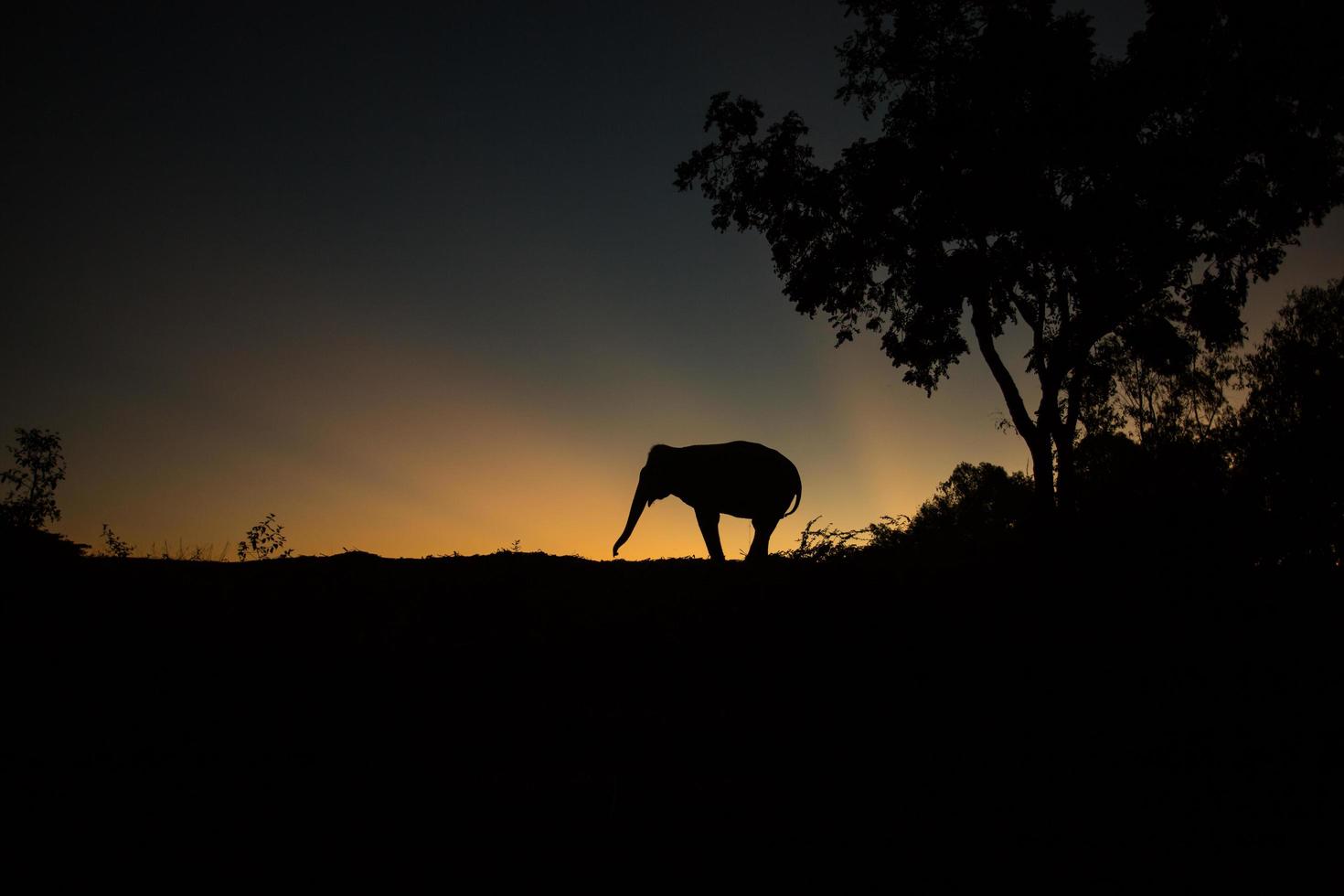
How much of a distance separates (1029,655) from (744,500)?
9270mm

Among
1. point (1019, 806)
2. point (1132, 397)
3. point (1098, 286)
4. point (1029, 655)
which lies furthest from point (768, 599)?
point (1132, 397)

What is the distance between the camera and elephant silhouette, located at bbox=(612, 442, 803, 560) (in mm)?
14703

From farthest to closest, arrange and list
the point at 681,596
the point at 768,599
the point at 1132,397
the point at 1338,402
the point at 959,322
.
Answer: the point at 1132,397
the point at 959,322
the point at 1338,402
the point at 681,596
the point at 768,599

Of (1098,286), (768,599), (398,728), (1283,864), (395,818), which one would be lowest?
(1283,864)

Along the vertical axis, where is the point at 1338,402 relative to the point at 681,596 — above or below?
above

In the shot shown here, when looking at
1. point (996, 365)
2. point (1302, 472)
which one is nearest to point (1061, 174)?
point (996, 365)

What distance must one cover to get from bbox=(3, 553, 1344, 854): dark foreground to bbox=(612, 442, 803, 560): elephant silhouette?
743 centimetres

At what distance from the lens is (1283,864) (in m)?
3.68

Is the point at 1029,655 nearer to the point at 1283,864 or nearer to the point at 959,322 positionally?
the point at 1283,864

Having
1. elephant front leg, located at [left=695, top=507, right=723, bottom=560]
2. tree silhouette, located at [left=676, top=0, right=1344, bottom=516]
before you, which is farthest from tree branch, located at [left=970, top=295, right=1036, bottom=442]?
elephant front leg, located at [left=695, top=507, right=723, bottom=560]

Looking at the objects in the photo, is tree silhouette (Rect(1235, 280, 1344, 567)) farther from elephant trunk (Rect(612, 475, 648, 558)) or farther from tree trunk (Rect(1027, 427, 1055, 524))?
elephant trunk (Rect(612, 475, 648, 558))

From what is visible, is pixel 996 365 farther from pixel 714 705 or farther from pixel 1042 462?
pixel 714 705

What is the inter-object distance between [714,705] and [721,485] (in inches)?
383

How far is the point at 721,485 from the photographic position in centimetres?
1473
